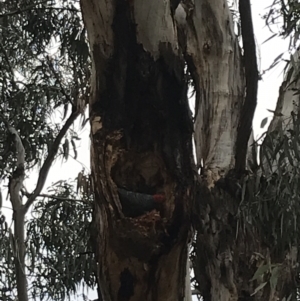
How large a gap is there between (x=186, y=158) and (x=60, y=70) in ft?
6.32

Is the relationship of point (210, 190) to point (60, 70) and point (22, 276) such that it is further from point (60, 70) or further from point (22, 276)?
point (60, 70)

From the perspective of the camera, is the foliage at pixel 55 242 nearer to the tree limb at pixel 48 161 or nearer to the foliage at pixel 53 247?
the foliage at pixel 53 247

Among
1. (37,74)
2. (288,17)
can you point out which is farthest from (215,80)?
(37,74)

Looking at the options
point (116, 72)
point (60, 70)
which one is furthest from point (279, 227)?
point (60, 70)

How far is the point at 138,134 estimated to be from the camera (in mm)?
1138

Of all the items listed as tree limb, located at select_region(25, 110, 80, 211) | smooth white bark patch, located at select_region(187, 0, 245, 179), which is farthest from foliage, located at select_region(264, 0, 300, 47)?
tree limb, located at select_region(25, 110, 80, 211)

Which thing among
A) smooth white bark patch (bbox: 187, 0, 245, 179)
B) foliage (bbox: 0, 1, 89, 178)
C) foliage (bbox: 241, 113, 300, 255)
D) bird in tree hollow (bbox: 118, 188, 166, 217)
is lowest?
bird in tree hollow (bbox: 118, 188, 166, 217)

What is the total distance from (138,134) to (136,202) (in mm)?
125

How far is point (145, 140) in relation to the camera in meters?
1.13

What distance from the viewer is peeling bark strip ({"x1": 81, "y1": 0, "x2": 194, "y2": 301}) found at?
1.13m

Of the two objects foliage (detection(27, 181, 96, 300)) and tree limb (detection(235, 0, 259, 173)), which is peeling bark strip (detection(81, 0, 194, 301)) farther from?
foliage (detection(27, 181, 96, 300))

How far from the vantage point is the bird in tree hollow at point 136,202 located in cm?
112

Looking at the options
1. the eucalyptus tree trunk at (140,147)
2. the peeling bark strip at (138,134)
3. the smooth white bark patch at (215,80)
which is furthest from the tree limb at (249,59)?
the smooth white bark patch at (215,80)

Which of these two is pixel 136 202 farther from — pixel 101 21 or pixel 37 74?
pixel 37 74
